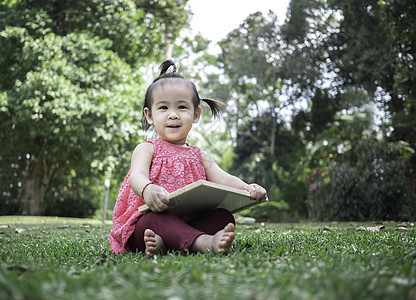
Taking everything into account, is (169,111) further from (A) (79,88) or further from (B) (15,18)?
(B) (15,18)

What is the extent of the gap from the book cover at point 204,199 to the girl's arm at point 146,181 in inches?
2.0

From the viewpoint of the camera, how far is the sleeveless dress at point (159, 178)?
7.71 feet

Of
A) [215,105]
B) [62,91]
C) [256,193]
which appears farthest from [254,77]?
[256,193]

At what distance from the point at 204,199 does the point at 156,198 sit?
291 mm

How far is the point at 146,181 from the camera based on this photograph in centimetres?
218

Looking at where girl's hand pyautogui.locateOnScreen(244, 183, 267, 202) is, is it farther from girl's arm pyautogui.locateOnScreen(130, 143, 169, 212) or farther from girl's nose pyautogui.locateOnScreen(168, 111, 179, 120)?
girl's nose pyautogui.locateOnScreen(168, 111, 179, 120)

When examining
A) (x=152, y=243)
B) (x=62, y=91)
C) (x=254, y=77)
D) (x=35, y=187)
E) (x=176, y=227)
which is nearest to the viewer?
(x=152, y=243)

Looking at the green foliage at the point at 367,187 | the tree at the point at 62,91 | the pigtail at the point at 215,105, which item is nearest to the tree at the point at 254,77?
the tree at the point at 62,91

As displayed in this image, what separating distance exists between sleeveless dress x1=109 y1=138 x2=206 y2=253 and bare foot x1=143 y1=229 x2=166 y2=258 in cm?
33

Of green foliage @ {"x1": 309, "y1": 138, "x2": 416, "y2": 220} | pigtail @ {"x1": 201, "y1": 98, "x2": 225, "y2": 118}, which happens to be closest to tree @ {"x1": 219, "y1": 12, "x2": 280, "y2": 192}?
green foliage @ {"x1": 309, "y1": 138, "x2": 416, "y2": 220}

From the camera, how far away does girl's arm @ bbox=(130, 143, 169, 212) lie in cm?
201

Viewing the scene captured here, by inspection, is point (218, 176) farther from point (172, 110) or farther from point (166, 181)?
point (172, 110)

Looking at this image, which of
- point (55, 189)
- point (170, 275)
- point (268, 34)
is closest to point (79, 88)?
point (55, 189)

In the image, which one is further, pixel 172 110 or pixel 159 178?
pixel 172 110
